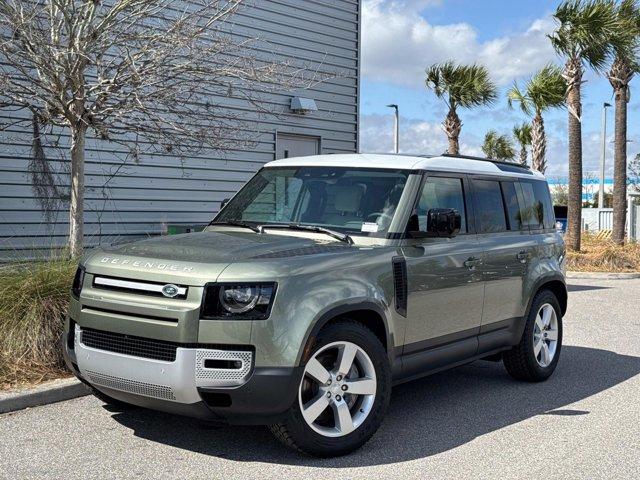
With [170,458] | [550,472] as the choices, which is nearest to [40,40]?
[170,458]

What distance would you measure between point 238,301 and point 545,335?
12.5ft

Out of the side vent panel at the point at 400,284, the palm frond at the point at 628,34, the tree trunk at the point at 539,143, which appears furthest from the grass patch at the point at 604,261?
the side vent panel at the point at 400,284

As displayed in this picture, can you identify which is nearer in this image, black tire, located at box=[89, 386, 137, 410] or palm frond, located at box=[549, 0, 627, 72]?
black tire, located at box=[89, 386, 137, 410]

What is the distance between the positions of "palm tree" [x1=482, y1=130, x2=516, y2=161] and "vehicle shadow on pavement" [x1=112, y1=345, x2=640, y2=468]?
40037mm

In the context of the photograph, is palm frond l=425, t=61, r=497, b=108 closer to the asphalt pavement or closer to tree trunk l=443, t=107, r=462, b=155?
tree trunk l=443, t=107, r=462, b=155

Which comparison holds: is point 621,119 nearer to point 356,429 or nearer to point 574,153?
point 574,153

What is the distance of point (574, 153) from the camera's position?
66.5 feet

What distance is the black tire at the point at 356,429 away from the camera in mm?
4566

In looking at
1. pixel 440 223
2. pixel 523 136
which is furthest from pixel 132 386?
pixel 523 136

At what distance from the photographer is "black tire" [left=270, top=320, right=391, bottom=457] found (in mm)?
4566

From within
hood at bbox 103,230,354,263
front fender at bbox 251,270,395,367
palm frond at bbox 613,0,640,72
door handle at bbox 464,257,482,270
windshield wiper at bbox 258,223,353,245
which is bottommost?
front fender at bbox 251,270,395,367

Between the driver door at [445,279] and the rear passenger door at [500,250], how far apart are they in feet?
0.44

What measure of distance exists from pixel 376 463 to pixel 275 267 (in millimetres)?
1374

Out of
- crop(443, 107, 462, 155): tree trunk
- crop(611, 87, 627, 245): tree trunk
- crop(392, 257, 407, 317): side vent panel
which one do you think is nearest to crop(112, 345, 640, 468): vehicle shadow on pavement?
crop(392, 257, 407, 317): side vent panel
